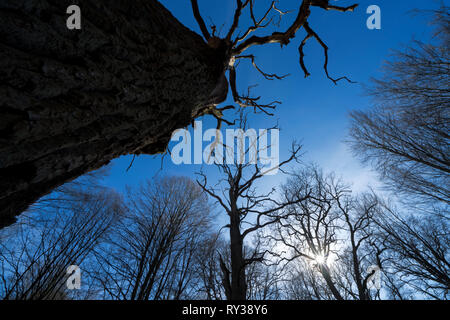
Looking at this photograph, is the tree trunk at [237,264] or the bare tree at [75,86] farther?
the tree trunk at [237,264]

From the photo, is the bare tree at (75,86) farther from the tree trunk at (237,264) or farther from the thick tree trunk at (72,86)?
the tree trunk at (237,264)

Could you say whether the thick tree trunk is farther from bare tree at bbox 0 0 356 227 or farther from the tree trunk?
the tree trunk

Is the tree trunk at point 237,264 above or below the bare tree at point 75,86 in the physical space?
below

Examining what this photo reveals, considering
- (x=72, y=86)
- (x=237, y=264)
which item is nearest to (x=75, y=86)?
(x=72, y=86)

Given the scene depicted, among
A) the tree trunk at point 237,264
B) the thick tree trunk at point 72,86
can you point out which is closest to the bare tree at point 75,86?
the thick tree trunk at point 72,86

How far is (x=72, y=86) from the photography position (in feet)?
2.85

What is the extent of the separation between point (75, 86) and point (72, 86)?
0.02 metres

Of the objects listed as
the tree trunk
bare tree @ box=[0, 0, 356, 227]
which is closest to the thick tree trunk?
bare tree @ box=[0, 0, 356, 227]

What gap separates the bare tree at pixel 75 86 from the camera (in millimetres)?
678

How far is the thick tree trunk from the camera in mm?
675

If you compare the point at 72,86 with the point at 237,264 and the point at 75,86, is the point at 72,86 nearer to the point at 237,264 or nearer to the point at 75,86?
the point at 75,86

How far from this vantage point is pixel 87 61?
96 centimetres
